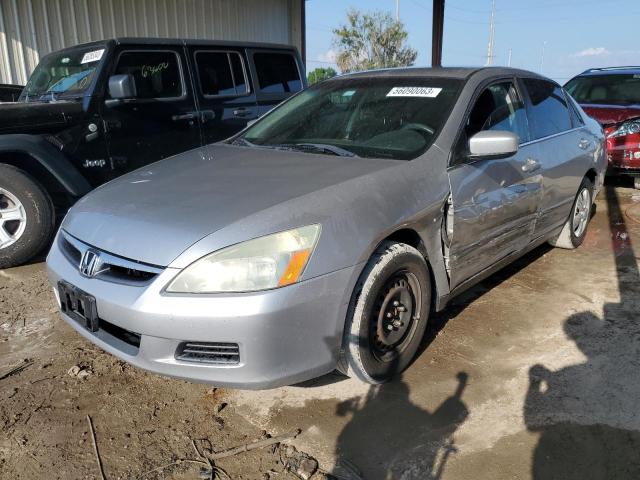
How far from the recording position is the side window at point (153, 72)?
5.07 meters

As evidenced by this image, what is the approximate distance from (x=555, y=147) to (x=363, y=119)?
62.2 inches

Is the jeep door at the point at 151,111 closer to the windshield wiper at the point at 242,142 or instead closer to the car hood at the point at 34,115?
the car hood at the point at 34,115

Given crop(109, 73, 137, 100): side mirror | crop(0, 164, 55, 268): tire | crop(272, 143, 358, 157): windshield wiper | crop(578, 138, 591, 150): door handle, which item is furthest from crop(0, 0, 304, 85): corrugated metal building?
crop(578, 138, 591, 150): door handle

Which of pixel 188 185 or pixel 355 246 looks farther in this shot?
pixel 188 185

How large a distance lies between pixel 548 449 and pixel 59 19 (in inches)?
388

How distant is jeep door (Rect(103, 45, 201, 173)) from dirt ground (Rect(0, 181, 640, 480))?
78.4 inches

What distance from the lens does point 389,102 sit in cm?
329

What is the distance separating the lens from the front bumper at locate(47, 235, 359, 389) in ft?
6.75

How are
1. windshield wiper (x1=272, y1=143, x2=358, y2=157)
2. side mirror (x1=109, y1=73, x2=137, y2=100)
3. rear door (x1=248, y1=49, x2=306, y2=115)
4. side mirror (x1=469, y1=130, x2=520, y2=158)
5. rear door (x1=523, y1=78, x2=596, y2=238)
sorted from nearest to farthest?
1. side mirror (x1=469, y1=130, x2=520, y2=158)
2. windshield wiper (x1=272, y1=143, x2=358, y2=157)
3. rear door (x1=523, y1=78, x2=596, y2=238)
4. side mirror (x1=109, y1=73, x2=137, y2=100)
5. rear door (x1=248, y1=49, x2=306, y2=115)

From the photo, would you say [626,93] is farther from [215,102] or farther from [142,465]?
[142,465]

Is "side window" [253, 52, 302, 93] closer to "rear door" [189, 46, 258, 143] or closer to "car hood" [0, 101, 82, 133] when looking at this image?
"rear door" [189, 46, 258, 143]

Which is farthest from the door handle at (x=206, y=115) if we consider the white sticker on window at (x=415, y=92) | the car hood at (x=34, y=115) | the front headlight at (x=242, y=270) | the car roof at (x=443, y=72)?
the front headlight at (x=242, y=270)

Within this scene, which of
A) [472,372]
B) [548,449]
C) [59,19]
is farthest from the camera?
[59,19]

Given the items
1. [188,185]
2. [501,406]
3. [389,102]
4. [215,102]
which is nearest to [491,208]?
[389,102]
